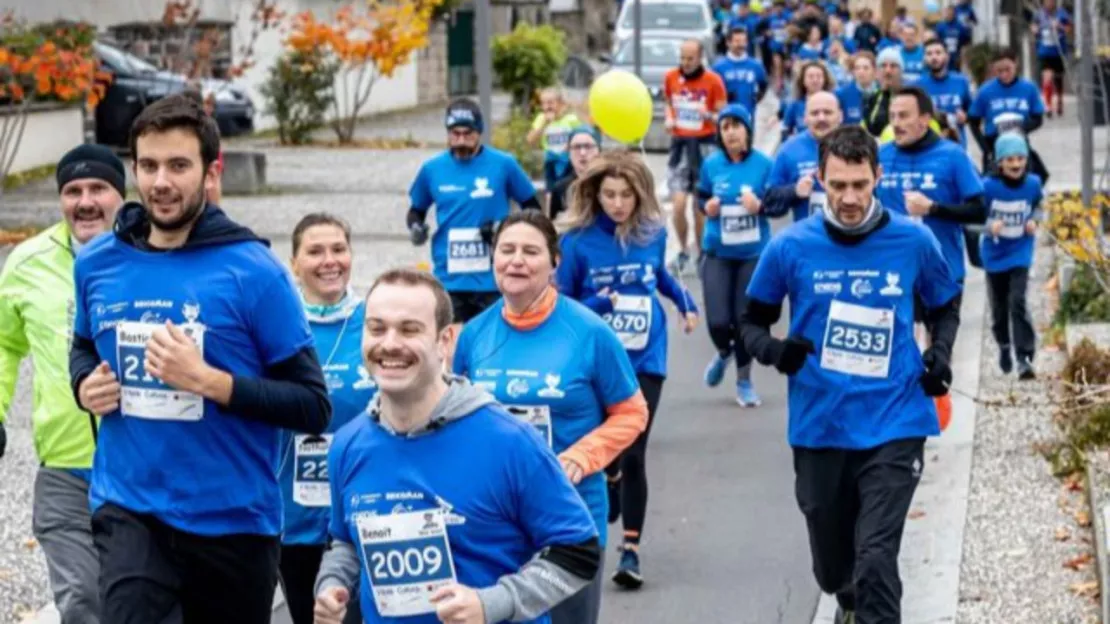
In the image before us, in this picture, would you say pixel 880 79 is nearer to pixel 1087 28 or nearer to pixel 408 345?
pixel 1087 28

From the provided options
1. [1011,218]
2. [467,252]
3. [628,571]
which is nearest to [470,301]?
[467,252]

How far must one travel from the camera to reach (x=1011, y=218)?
14.1 meters

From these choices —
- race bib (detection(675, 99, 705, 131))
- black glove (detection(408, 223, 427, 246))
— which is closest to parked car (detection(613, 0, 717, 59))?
race bib (detection(675, 99, 705, 131))

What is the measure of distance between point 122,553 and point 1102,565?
385 cm

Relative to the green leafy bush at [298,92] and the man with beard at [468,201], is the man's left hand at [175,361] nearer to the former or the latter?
the man with beard at [468,201]

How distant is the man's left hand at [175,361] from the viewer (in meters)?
5.69

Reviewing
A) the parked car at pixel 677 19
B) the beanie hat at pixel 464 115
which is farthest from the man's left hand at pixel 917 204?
the parked car at pixel 677 19

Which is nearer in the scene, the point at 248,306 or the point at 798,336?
the point at 248,306

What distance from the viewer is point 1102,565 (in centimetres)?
838

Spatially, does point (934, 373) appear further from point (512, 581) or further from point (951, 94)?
point (951, 94)

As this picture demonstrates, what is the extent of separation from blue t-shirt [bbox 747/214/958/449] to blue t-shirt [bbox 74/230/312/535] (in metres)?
2.57

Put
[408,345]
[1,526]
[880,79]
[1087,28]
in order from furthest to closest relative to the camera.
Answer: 1. [880,79]
2. [1087,28]
3. [1,526]
4. [408,345]

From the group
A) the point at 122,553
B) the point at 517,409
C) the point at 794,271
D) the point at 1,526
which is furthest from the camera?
the point at 1,526

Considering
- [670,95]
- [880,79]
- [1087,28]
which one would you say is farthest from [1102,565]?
[670,95]
